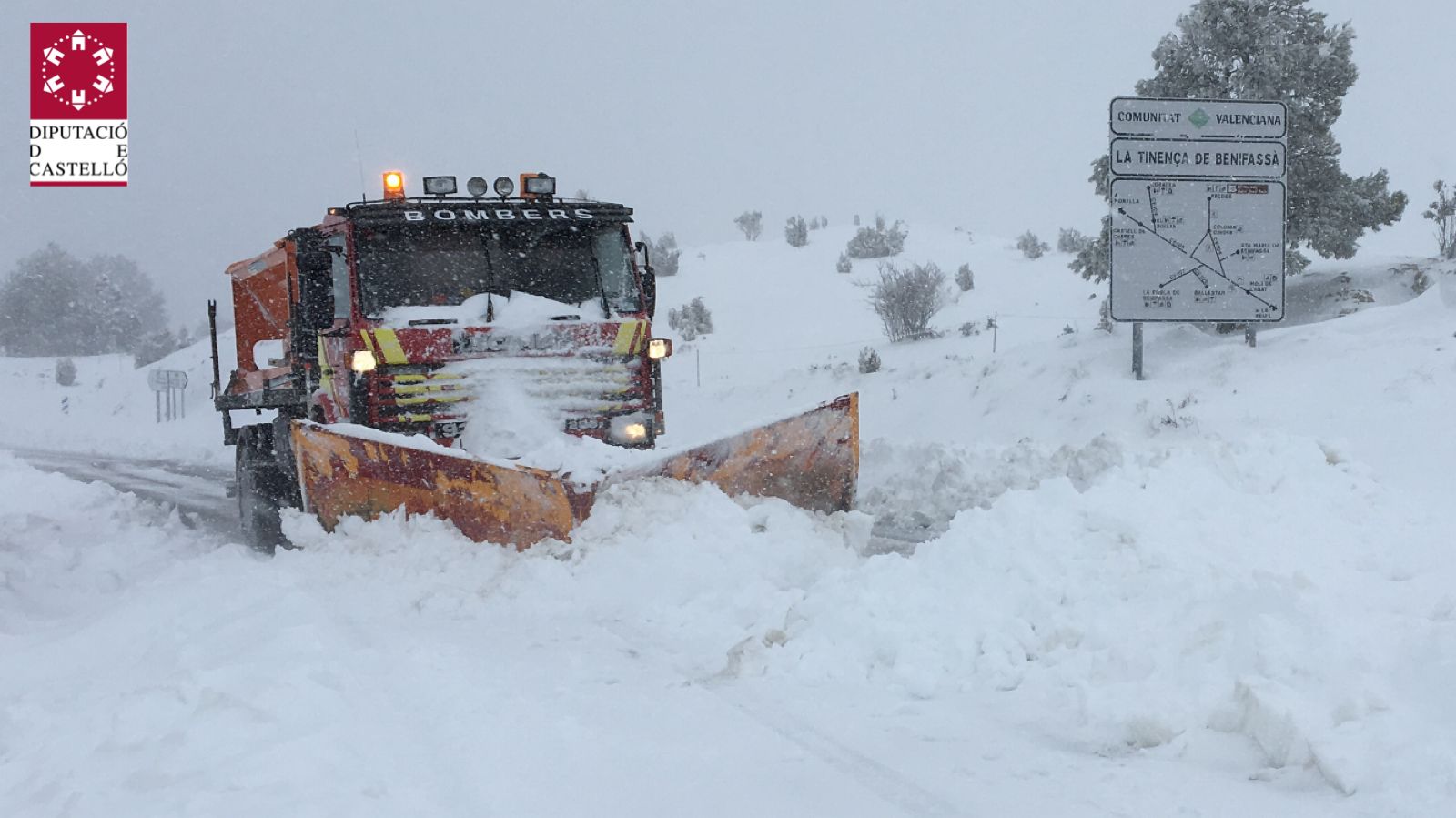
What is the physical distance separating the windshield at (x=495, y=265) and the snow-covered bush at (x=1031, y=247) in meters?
32.6

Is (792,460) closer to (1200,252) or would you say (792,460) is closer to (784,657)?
(784,657)

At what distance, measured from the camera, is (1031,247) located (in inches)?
1511

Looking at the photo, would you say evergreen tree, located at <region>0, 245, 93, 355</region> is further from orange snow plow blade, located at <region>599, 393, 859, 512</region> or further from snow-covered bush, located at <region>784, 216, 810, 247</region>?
orange snow plow blade, located at <region>599, 393, 859, 512</region>

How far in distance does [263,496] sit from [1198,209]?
9546 mm

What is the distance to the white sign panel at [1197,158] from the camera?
36.6ft

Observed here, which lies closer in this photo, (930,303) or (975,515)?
(975,515)

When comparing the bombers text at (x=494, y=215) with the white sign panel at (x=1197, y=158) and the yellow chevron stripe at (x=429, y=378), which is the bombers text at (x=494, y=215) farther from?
the white sign panel at (x=1197, y=158)

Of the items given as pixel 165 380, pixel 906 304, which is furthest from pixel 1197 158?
pixel 165 380

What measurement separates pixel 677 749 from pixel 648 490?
2614 millimetres

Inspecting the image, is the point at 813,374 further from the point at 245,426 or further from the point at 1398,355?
the point at 245,426

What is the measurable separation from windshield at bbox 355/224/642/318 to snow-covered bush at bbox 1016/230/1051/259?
32.6 meters

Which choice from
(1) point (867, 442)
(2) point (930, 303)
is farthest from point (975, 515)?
(2) point (930, 303)

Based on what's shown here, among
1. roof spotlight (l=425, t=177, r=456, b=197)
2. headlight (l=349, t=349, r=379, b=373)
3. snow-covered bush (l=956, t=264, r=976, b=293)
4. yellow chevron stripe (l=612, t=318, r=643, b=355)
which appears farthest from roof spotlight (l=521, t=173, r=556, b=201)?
snow-covered bush (l=956, t=264, r=976, b=293)

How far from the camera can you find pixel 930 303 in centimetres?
2484
